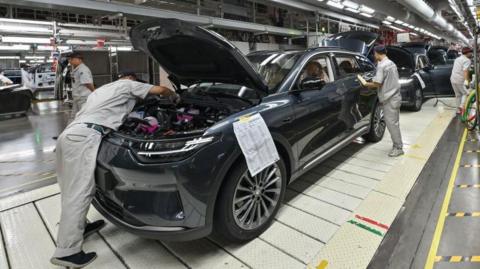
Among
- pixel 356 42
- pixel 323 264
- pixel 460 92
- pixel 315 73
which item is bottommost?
pixel 323 264

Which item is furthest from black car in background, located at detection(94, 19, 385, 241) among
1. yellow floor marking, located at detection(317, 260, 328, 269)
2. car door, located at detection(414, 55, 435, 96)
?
car door, located at detection(414, 55, 435, 96)

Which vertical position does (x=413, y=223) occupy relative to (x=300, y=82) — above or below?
below

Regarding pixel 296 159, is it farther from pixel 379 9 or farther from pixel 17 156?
pixel 379 9

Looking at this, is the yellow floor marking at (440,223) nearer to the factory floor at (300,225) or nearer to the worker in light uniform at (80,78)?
the factory floor at (300,225)

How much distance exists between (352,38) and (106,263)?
5.40 meters

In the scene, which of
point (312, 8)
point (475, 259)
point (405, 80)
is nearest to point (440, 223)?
point (475, 259)

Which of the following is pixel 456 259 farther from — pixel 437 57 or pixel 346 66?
pixel 437 57

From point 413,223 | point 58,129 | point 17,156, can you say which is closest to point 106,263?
point 413,223

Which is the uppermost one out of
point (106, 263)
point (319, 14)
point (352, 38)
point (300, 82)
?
point (319, 14)

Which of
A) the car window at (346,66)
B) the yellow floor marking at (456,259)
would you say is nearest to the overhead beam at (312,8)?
the car window at (346,66)

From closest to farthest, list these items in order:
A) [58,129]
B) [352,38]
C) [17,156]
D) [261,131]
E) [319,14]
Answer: [261,131], [17,156], [352,38], [58,129], [319,14]

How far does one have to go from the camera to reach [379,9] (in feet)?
34.0

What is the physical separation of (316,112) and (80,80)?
13.1 ft

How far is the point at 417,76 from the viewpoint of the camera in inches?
253
